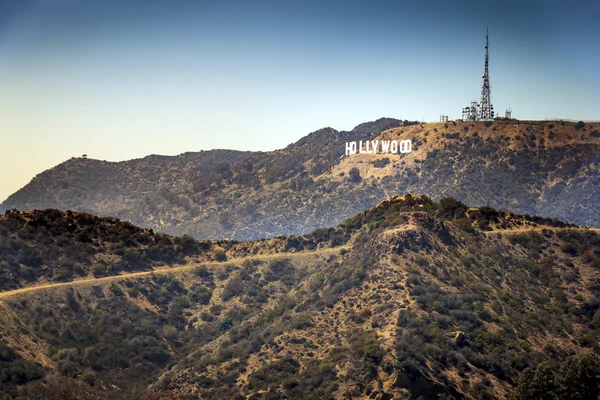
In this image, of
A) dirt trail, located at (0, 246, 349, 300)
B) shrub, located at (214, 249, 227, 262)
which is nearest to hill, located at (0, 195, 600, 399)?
dirt trail, located at (0, 246, 349, 300)

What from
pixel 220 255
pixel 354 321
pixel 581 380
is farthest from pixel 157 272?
pixel 581 380

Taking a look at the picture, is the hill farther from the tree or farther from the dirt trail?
the dirt trail

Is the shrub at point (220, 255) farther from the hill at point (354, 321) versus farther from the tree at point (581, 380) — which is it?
the tree at point (581, 380)

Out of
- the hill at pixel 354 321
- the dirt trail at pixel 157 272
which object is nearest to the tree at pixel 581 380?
the hill at pixel 354 321

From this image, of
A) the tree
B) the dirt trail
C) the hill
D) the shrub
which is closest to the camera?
the tree

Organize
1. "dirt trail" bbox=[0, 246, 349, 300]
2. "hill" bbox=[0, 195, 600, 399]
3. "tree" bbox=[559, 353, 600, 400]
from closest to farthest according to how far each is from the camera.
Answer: "tree" bbox=[559, 353, 600, 400] → "hill" bbox=[0, 195, 600, 399] → "dirt trail" bbox=[0, 246, 349, 300]

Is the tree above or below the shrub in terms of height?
below

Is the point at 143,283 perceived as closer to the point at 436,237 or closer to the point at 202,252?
the point at 202,252

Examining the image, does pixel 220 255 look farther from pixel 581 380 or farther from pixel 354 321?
pixel 581 380
